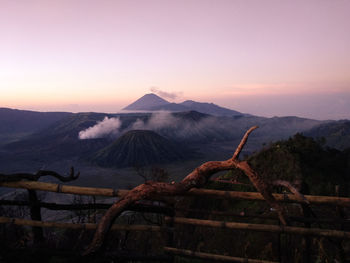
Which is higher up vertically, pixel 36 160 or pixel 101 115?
pixel 101 115

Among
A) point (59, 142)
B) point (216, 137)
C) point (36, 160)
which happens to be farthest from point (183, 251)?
point (216, 137)

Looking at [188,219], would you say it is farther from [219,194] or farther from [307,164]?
[307,164]

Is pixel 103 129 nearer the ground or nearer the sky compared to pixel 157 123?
nearer the ground

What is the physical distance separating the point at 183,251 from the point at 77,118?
508ft

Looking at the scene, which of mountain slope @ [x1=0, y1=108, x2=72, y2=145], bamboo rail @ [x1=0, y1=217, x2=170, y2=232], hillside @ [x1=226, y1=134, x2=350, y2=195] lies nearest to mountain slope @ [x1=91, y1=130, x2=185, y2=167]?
hillside @ [x1=226, y1=134, x2=350, y2=195]

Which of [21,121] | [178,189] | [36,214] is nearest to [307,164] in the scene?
[178,189]

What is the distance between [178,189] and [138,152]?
89.8 metres

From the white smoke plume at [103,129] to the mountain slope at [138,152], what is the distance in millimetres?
31742

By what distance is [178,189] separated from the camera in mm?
2357

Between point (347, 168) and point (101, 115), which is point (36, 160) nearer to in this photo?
point (101, 115)

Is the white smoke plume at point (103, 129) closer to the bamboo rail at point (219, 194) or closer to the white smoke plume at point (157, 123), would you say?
the white smoke plume at point (157, 123)

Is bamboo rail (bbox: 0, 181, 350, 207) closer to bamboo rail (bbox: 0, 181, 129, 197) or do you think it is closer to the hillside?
bamboo rail (bbox: 0, 181, 129, 197)

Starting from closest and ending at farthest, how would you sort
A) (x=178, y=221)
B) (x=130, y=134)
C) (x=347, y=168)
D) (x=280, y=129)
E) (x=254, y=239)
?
1. (x=178, y=221)
2. (x=254, y=239)
3. (x=347, y=168)
4. (x=130, y=134)
5. (x=280, y=129)

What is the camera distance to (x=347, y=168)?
19.3 metres
